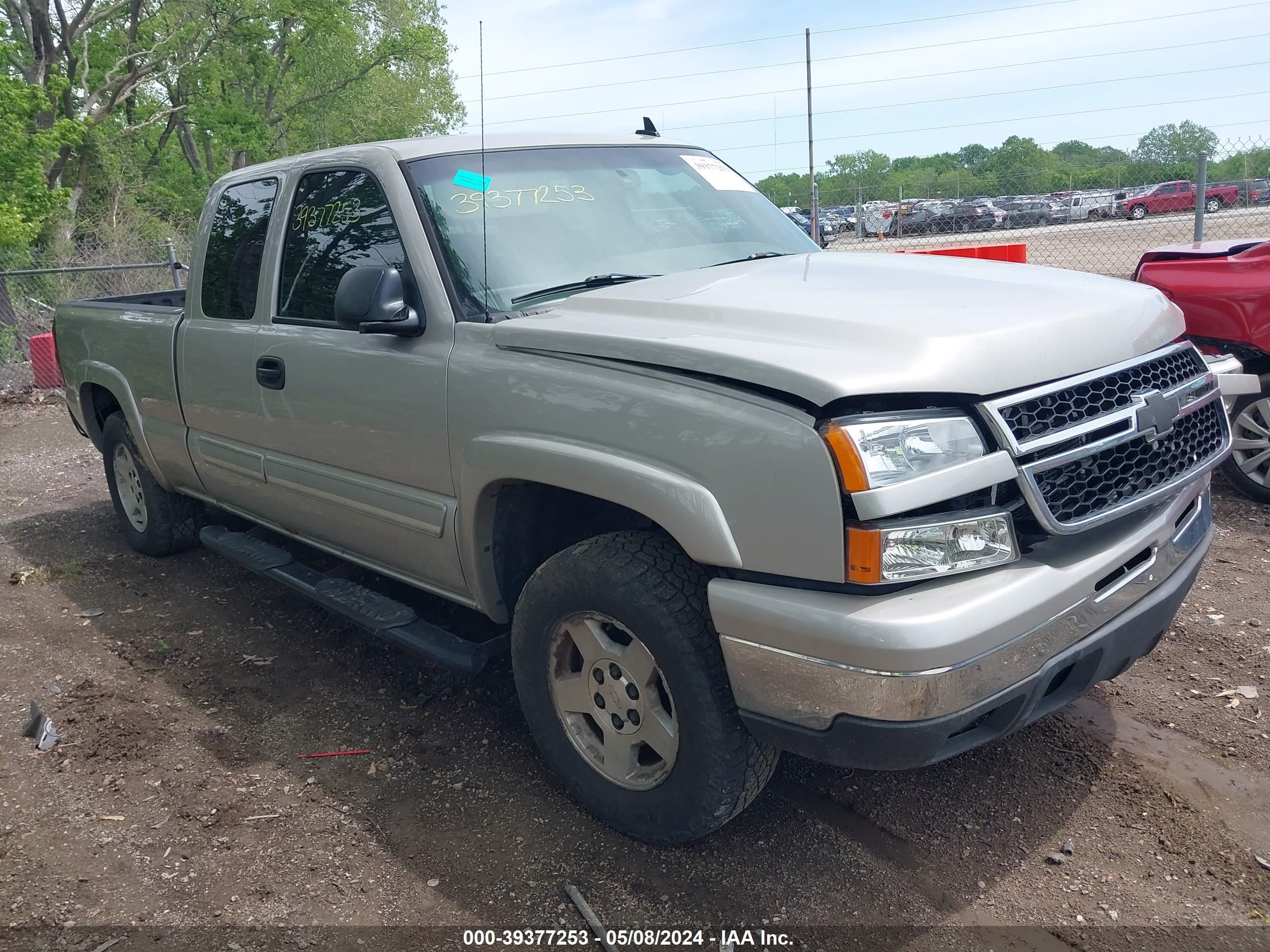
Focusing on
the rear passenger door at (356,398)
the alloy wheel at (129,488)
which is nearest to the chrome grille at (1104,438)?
the rear passenger door at (356,398)

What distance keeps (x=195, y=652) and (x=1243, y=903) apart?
405cm

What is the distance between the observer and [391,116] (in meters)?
37.6

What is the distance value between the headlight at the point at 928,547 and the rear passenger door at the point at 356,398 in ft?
4.84

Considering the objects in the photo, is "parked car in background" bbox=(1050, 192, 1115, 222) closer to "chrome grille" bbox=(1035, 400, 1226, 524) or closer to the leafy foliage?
"chrome grille" bbox=(1035, 400, 1226, 524)

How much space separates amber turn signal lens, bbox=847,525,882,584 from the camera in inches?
87.1

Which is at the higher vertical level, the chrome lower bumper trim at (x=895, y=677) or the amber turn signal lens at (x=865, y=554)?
the amber turn signal lens at (x=865, y=554)

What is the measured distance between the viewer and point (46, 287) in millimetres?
15156

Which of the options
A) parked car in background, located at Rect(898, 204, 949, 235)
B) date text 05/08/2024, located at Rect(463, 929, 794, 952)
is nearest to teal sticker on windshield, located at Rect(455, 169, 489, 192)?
date text 05/08/2024, located at Rect(463, 929, 794, 952)

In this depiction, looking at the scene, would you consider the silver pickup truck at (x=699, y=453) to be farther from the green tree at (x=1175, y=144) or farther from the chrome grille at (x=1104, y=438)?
the green tree at (x=1175, y=144)

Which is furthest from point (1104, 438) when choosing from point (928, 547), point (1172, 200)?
point (1172, 200)

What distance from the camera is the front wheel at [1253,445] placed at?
5.47 m

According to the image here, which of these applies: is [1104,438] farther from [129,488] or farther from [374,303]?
[129,488]

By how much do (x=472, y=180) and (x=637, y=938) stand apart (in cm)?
244

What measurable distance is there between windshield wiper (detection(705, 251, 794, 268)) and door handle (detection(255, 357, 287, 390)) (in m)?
1.66
